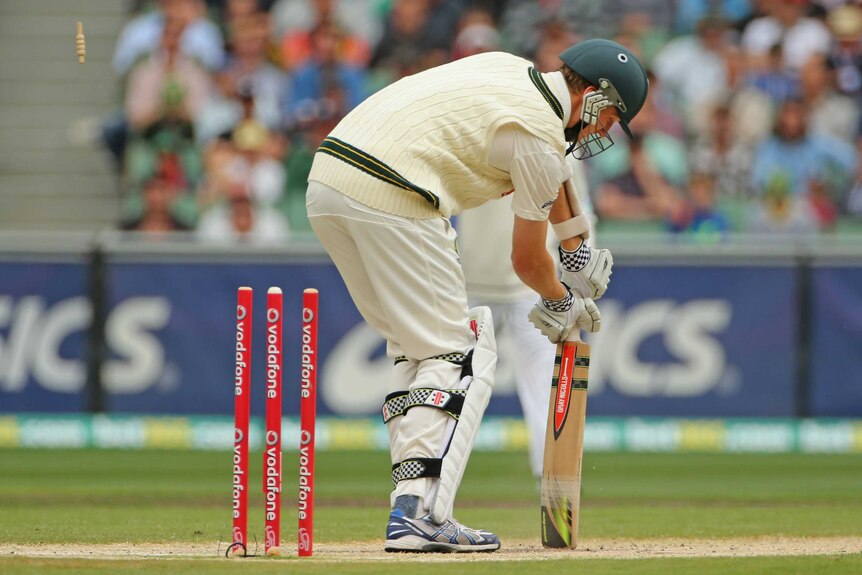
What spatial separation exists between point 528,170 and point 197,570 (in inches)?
67.3

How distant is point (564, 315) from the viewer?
18.1ft

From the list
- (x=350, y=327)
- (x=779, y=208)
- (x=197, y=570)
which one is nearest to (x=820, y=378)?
(x=779, y=208)

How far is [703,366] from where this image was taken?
10250 mm

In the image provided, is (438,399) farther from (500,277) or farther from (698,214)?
(698,214)

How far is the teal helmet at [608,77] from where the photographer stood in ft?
17.5

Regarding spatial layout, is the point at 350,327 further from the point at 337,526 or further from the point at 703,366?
the point at 337,526

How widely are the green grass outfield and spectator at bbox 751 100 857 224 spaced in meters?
2.66

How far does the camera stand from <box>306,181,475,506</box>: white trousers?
5078 millimetres

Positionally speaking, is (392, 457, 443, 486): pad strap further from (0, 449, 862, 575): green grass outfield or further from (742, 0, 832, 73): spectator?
(742, 0, 832, 73): spectator

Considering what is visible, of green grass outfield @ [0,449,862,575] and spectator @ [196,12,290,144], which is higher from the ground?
spectator @ [196,12,290,144]

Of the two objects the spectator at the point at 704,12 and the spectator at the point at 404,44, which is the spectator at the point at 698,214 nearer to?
the spectator at the point at 704,12

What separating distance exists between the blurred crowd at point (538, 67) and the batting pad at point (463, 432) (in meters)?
6.44

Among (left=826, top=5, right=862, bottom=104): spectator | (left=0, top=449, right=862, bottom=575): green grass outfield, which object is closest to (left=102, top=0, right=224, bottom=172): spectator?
(left=0, top=449, right=862, bottom=575): green grass outfield

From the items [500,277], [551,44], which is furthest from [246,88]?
[500,277]
